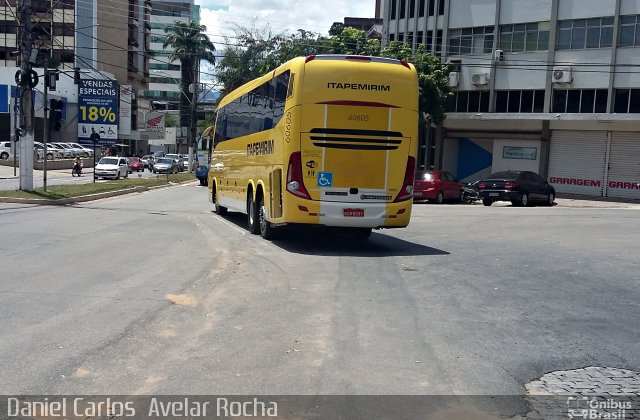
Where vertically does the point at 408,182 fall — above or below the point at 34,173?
above

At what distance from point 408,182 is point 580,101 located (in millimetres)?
27560

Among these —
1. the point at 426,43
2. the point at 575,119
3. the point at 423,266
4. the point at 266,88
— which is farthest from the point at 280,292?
the point at 426,43

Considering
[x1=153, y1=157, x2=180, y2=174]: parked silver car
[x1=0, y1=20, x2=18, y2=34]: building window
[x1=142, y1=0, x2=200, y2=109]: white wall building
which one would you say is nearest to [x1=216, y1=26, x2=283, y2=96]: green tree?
[x1=153, y1=157, x2=180, y2=174]: parked silver car

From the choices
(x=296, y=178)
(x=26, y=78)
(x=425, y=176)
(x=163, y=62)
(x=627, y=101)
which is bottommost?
(x=425, y=176)

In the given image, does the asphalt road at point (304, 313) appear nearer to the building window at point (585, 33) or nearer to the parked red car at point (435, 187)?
the parked red car at point (435, 187)

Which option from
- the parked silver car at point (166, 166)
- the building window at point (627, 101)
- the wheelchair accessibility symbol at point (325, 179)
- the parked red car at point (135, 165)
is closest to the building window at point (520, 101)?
the building window at point (627, 101)

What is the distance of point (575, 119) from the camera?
35781 millimetres

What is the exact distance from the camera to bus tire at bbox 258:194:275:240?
1454cm

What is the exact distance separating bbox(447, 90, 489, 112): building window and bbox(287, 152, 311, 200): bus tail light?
30545 millimetres

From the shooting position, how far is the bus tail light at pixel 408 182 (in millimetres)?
13062

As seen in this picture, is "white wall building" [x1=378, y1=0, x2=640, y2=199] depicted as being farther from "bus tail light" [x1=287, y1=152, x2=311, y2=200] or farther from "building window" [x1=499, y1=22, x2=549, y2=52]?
"bus tail light" [x1=287, y1=152, x2=311, y2=200]

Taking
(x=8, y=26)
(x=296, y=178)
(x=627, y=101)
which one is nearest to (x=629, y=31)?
(x=627, y=101)

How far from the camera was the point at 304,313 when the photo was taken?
7.70 meters

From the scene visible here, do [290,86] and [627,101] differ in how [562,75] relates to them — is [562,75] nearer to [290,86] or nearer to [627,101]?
[627,101]
